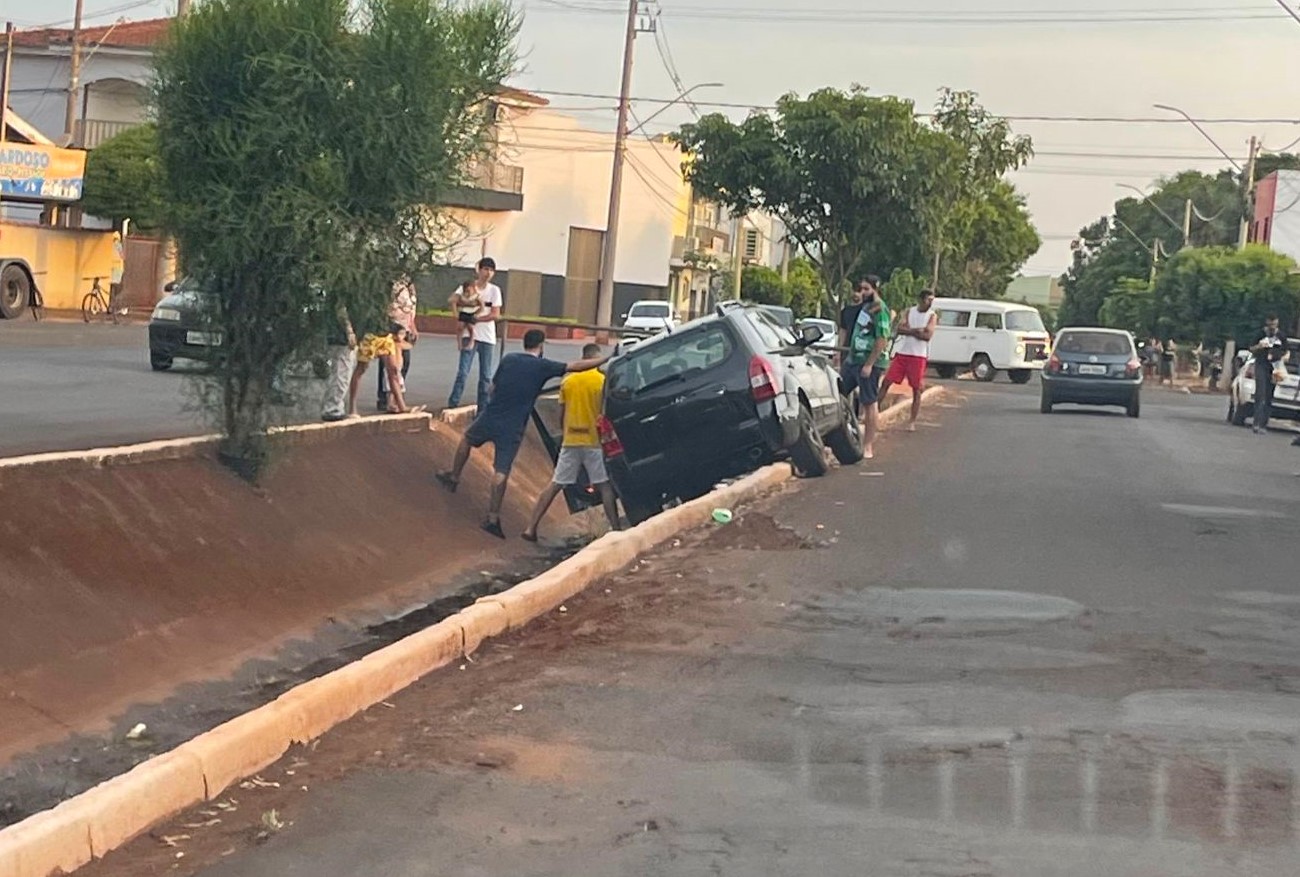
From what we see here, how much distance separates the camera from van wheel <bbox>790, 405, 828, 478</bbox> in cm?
1570

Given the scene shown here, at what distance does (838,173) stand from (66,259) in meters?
19.5

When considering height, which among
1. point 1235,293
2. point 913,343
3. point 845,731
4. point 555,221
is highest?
point 555,221

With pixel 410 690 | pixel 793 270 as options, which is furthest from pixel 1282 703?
pixel 793 270

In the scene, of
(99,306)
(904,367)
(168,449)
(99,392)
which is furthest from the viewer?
(99,306)

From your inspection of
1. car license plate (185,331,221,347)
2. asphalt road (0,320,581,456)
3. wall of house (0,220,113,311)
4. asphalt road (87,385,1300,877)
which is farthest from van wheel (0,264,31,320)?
asphalt road (87,385,1300,877)

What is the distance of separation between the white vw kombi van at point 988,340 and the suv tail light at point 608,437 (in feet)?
109

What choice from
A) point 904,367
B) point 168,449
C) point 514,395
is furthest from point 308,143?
point 904,367

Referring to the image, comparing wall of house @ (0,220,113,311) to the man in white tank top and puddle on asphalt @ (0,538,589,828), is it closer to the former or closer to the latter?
the man in white tank top

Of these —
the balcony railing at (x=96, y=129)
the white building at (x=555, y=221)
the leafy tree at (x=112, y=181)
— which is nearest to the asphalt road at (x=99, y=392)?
the leafy tree at (x=112, y=181)

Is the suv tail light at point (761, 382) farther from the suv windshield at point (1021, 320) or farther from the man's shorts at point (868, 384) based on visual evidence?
the suv windshield at point (1021, 320)

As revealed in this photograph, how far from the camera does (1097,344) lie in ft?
97.0

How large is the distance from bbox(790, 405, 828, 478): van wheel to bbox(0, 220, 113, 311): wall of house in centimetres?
2955

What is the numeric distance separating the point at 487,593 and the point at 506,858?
27.7 feet

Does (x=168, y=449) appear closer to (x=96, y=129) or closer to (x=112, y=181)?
(x=112, y=181)
